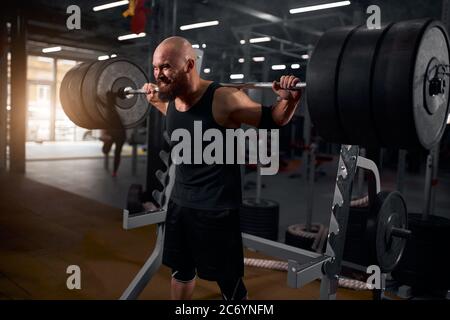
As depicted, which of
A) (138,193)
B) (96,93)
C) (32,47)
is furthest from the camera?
(32,47)

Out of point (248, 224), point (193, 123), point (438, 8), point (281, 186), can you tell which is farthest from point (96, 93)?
point (438, 8)

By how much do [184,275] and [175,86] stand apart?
617mm

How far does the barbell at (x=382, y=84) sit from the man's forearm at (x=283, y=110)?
0.20 ft

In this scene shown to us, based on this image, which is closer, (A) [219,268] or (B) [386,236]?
(A) [219,268]

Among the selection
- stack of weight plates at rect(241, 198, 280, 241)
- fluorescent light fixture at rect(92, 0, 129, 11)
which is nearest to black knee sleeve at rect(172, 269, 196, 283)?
stack of weight plates at rect(241, 198, 280, 241)

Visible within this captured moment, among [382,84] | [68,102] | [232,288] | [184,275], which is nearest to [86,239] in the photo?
[68,102]

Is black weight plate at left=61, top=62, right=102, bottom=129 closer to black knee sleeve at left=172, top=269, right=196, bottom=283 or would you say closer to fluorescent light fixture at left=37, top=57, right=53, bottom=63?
black knee sleeve at left=172, top=269, right=196, bottom=283

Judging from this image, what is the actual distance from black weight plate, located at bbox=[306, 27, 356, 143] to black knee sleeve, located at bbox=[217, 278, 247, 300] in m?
0.58

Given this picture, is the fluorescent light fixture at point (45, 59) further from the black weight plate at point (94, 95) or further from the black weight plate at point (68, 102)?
the black weight plate at point (94, 95)

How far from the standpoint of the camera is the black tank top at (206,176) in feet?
4.20

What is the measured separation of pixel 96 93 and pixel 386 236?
46.3 inches

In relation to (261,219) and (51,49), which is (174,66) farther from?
(51,49)

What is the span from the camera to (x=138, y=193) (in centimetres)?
299

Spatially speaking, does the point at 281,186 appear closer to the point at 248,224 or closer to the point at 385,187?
the point at 385,187
